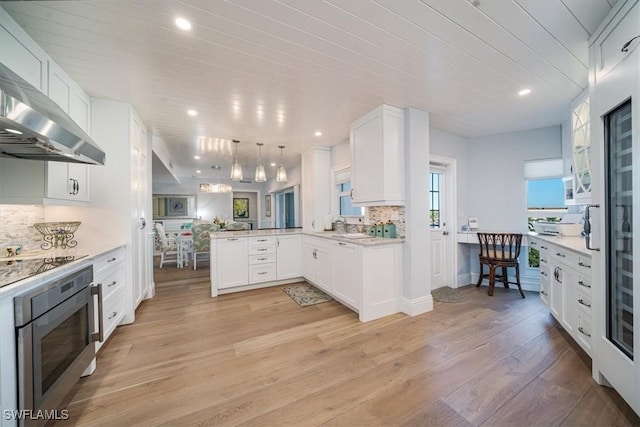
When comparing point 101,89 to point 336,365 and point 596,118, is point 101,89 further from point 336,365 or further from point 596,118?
point 596,118

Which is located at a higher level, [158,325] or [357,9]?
[357,9]

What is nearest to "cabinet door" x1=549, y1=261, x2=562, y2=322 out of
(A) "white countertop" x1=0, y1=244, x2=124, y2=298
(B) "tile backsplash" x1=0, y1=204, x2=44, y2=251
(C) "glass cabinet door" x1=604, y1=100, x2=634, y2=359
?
(C) "glass cabinet door" x1=604, y1=100, x2=634, y2=359

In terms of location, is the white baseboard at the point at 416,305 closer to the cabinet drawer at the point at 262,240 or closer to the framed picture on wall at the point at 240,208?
the cabinet drawer at the point at 262,240

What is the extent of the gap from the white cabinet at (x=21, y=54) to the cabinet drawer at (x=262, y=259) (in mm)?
2890

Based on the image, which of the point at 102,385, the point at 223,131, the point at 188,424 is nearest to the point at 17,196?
the point at 102,385

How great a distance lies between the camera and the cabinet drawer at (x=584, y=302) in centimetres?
189

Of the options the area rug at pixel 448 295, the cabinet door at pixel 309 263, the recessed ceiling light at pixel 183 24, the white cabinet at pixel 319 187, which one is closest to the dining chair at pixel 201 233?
the white cabinet at pixel 319 187

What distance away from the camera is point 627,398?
1392 mm

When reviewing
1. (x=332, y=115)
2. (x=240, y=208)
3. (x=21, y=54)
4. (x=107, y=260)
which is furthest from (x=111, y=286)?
(x=240, y=208)

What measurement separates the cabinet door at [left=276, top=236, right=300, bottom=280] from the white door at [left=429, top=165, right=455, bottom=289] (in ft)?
7.45

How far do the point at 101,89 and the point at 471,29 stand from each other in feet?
10.9

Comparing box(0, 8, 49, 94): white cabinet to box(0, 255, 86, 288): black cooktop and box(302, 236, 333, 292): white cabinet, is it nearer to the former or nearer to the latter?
box(0, 255, 86, 288): black cooktop

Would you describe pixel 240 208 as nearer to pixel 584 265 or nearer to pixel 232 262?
pixel 232 262

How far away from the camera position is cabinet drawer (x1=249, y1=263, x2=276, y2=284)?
12.9ft
